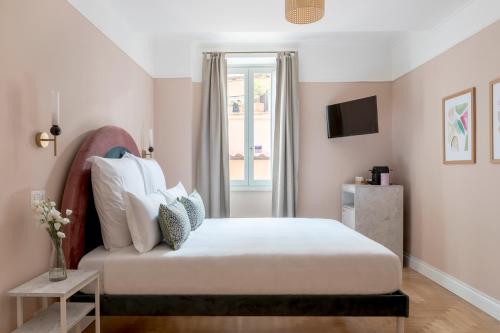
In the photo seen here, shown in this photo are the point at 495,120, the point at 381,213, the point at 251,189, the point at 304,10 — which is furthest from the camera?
the point at 251,189

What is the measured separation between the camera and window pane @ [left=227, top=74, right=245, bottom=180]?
188 inches

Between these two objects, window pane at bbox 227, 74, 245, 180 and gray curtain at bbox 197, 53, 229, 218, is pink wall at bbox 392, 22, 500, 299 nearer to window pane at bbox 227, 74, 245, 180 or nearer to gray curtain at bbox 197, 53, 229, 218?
window pane at bbox 227, 74, 245, 180

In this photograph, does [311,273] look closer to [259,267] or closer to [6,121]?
[259,267]

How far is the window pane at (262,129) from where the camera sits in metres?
4.78

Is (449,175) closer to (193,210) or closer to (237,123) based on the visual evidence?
(193,210)

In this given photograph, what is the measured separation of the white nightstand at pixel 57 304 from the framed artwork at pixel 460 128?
10.1 feet

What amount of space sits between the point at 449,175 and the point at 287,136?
1.89 metres

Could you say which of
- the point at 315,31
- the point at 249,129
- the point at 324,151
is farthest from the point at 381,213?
the point at 315,31

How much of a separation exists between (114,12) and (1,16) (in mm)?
1608

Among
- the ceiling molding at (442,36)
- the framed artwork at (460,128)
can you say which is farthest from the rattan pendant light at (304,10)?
the framed artwork at (460,128)

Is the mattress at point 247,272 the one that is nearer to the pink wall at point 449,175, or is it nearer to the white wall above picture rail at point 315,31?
the pink wall at point 449,175

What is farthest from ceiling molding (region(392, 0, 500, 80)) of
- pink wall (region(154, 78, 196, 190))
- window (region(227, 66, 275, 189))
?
pink wall (region(154, 78, 196, 190))

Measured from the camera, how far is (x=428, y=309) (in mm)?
2859

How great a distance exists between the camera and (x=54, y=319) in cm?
180
